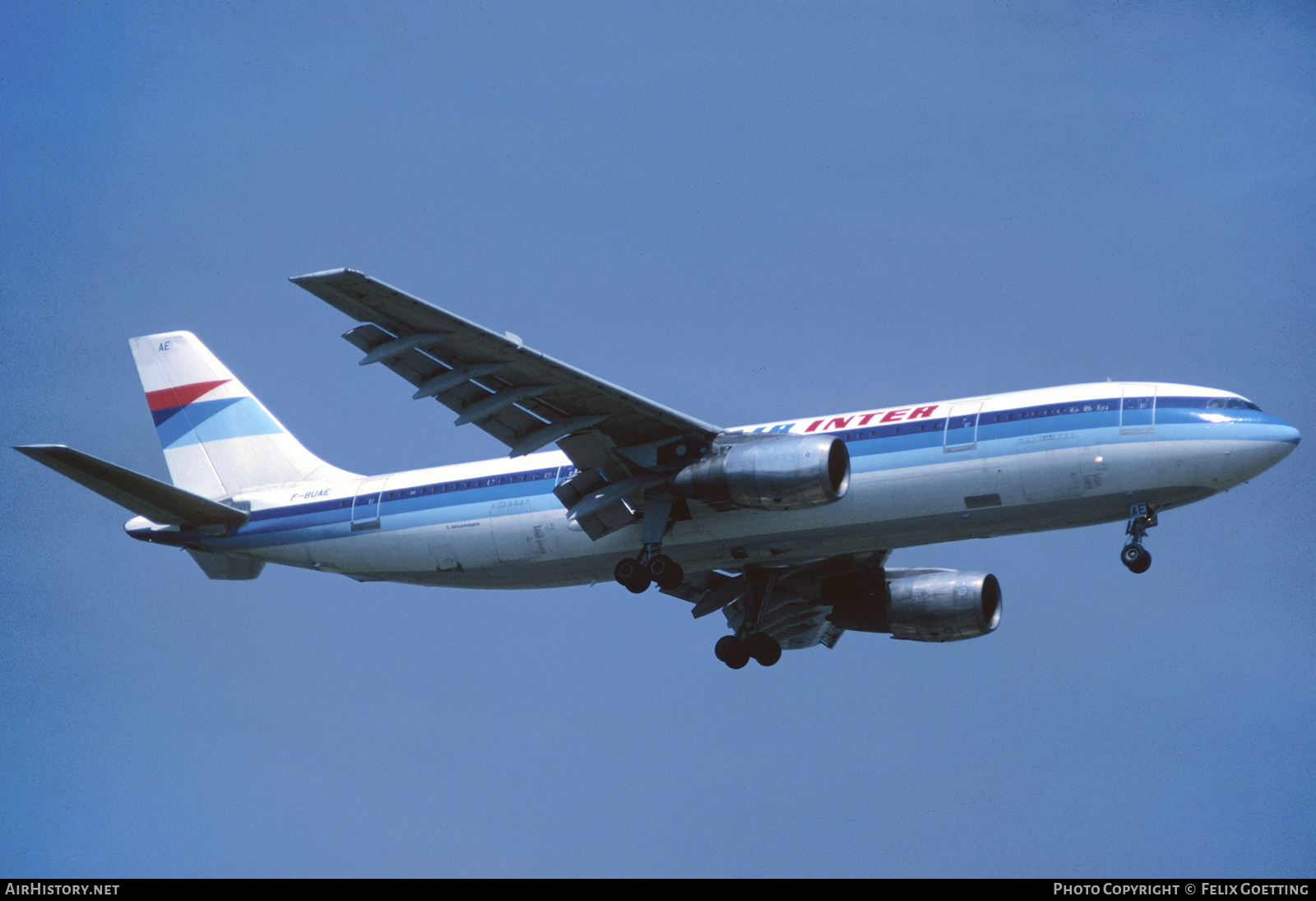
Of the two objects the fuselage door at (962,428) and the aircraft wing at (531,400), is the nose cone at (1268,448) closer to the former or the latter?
the fuselage door at (962,428)

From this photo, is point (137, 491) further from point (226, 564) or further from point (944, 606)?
point (944, 606)

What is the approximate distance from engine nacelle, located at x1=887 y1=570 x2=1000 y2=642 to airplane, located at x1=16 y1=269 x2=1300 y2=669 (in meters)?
0.06

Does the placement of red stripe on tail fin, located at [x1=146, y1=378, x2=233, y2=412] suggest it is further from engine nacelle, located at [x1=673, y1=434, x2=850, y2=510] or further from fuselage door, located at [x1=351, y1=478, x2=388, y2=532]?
engine nacelle, located at [x1=673, y1=434, x2=850, y2=510]

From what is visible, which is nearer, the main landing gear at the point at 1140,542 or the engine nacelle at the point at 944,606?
the main landing gear at the point at 1140,542

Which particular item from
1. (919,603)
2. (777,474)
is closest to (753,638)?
(919,603)

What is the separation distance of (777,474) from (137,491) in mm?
16609

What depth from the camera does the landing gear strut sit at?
39.8 metres

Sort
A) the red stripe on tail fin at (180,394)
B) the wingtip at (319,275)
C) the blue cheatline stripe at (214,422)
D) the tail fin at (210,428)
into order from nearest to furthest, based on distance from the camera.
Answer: the wingtip at (319,275)
the tail fin at (210,428)
the blue cheatline stripe at (214,422)
the red stripe on tail fin at (180,394)

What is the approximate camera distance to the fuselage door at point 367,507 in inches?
1699

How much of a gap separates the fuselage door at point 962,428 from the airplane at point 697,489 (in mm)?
37

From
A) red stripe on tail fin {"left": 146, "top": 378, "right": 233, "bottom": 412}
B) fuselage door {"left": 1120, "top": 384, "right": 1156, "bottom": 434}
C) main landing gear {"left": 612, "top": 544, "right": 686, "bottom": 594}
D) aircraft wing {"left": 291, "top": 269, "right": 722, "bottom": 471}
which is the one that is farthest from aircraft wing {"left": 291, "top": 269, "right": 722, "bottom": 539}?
red stripe on tail fin {"left": 146, "top": 378, "right": 233, "bottom": 412}

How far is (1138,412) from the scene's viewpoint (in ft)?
121

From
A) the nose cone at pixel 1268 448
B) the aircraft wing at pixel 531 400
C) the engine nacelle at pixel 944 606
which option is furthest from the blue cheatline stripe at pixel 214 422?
the nose cone at pixel 1268 448
